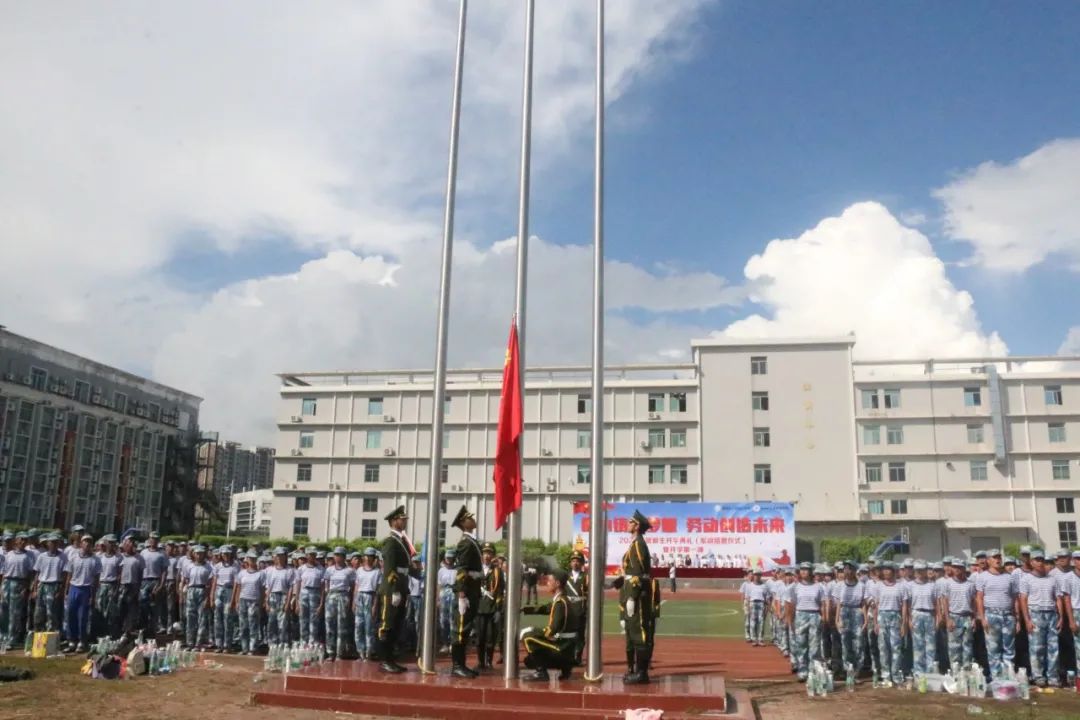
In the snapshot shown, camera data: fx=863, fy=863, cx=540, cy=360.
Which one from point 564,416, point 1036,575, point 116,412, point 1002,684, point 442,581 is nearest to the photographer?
point 1002,684

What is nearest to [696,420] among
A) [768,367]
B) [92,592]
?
[768,367]

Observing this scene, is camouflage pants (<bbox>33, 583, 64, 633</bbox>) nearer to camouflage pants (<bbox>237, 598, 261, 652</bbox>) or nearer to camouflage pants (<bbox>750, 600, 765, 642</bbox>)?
camouflage pants (<bbox>237, 598, 261, 652</bbox>)

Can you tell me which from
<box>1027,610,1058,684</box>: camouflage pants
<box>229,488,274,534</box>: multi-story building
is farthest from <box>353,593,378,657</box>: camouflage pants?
<box>229,488,274,534</box>: multi-story building

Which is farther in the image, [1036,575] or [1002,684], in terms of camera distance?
[1036,575]

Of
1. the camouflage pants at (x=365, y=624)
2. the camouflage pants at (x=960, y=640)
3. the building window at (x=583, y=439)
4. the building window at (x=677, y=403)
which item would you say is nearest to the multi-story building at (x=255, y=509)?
the building window at (x=583, y=439)

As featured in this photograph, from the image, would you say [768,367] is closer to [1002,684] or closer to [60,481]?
[1002,684]

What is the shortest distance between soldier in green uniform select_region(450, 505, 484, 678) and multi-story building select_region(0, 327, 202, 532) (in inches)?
1929

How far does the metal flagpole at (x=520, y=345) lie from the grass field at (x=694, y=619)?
1016 centimetres

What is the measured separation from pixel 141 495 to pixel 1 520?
14.3m

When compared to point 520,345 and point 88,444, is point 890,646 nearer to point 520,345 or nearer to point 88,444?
point 520,345

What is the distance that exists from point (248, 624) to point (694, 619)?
44.4 feet

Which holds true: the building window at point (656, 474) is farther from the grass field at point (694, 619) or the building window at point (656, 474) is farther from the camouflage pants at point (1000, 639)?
the camouflage pants at point (1000, 639)

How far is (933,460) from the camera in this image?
47.7 metres

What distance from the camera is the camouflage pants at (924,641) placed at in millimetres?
11781
